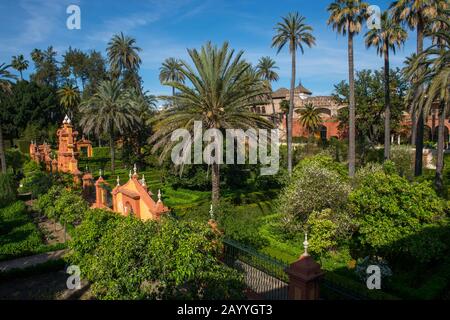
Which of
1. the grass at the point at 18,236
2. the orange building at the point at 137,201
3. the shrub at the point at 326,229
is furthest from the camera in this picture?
the grass at the point at 18,236

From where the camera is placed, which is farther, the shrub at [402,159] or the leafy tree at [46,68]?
the leafy tree at [46,68]

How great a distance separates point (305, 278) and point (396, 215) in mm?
6646

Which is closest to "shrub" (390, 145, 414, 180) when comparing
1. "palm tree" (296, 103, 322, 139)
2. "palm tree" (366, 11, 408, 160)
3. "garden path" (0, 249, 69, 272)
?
"palm tree" (366, 11, 408, 160)

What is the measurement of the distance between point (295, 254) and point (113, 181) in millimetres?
22072

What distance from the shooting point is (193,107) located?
16.7 meters

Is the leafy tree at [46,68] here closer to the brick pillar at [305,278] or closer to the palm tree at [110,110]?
the palm tree at [110,110]

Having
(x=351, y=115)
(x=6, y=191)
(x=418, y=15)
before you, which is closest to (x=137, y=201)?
(x=6, y=191)

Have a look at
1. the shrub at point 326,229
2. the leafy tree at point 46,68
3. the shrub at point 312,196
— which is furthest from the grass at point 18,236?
the leafy tree at point 46,68

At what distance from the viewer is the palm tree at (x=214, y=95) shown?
53.6 feet

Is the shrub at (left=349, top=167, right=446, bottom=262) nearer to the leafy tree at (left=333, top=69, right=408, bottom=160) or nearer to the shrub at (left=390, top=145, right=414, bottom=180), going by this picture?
the shrub at (left=390, top=145, right=414, bottom=180)

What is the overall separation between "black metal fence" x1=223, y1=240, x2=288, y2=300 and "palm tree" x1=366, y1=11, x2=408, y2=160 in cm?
1924

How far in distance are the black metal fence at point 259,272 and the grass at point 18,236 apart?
9840 millimetres

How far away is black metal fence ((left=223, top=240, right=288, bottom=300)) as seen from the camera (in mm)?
11011

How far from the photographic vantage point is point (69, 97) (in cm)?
5312
